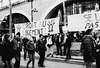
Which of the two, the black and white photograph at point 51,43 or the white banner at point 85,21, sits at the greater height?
the white banner at point 85,21

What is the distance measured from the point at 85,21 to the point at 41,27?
3416mm

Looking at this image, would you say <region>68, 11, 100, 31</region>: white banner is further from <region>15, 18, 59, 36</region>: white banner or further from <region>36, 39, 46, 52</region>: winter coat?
<region>36, 39, 46, 52</region>: winter coat

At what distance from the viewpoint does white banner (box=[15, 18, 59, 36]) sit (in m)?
11.8

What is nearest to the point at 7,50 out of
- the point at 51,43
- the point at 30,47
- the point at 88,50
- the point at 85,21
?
the point at 30,47

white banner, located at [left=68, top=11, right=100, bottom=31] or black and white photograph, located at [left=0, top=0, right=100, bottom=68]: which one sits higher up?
white banner, located at [left=68, top=11, right=100, bottom=31]

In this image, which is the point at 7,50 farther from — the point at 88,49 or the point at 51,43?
the point at 51,43

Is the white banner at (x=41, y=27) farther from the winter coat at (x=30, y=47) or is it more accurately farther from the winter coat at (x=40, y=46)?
the winter coat at (x=30, y=47)

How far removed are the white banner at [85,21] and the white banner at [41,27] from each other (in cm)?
116

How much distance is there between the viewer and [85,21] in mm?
10336

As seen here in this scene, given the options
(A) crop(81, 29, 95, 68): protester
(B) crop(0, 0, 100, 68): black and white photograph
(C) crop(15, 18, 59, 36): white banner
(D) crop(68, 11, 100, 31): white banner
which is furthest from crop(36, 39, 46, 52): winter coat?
(A) crop(81, 29, 95, 68): protester

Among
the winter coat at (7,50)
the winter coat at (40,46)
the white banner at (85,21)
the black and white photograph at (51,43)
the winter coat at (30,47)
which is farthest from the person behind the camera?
the winter coat at (40,46)

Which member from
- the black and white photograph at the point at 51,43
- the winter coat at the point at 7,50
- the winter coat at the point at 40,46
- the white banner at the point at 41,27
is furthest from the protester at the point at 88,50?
the winter coat at the point at 40,46

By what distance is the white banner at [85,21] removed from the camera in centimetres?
998

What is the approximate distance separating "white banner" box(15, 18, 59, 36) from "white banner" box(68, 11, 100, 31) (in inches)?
45.8
